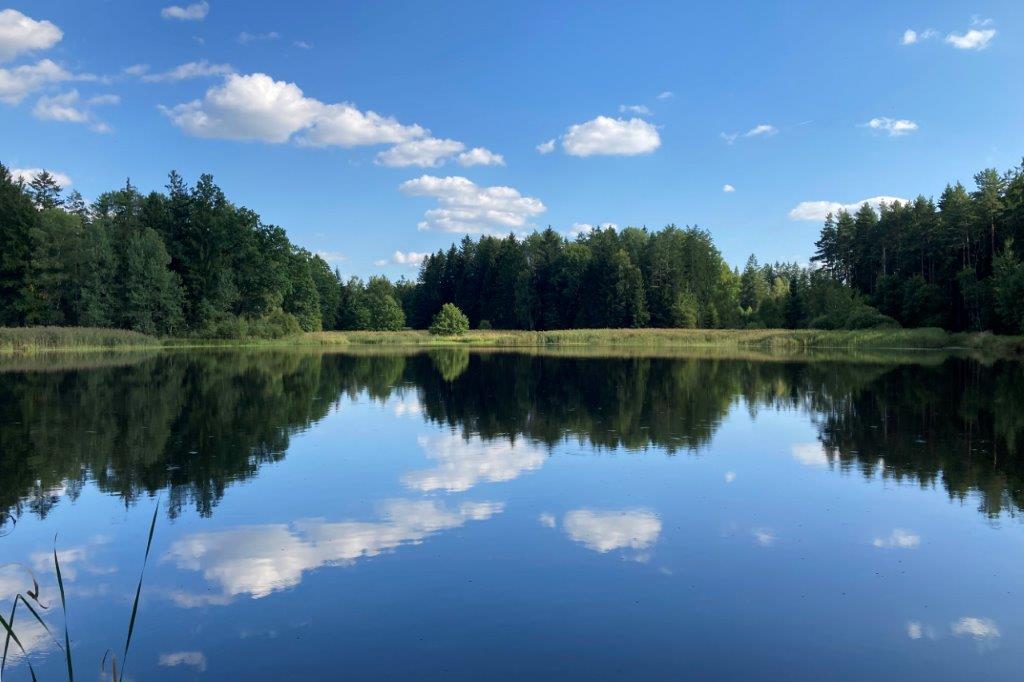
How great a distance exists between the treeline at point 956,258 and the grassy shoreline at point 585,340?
3039 millimetres

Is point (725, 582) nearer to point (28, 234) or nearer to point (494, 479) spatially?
point (494, 479)

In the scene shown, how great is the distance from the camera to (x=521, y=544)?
23.7 ft

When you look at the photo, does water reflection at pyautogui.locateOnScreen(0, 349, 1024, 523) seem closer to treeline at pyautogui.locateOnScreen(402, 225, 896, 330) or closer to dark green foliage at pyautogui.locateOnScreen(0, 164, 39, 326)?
dark green foliage at pyautogui.locateOnScreen(0, 164, 39, 326)

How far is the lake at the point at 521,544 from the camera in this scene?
16.3ft

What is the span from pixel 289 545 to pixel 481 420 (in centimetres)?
912

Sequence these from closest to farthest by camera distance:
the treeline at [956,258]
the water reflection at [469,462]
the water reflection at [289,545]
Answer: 1. the water reflection at [289,545]
2. the water reflection at [469,462]
3. the treeline at [956,258]

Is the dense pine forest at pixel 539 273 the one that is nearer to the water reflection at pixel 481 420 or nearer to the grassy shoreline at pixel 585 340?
the grassy shoreline at pixel 585 340

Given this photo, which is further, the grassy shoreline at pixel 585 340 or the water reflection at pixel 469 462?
the grassy shoreline at pixel 585 340

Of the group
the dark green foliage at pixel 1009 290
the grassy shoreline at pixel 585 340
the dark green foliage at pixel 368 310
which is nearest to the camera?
the dark green foliage at pixel 1009 290

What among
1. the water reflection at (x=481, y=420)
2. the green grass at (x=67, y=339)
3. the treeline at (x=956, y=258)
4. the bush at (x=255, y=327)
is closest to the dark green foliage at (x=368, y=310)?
the bush at (x=255, y=327)

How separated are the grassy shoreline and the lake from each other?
108 feet

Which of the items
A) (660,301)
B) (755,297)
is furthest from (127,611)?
(755,297)

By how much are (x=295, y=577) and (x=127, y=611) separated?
1.38m

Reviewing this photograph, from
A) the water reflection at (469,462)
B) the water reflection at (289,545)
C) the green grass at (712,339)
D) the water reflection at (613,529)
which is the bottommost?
the water reflection at (613,529)
